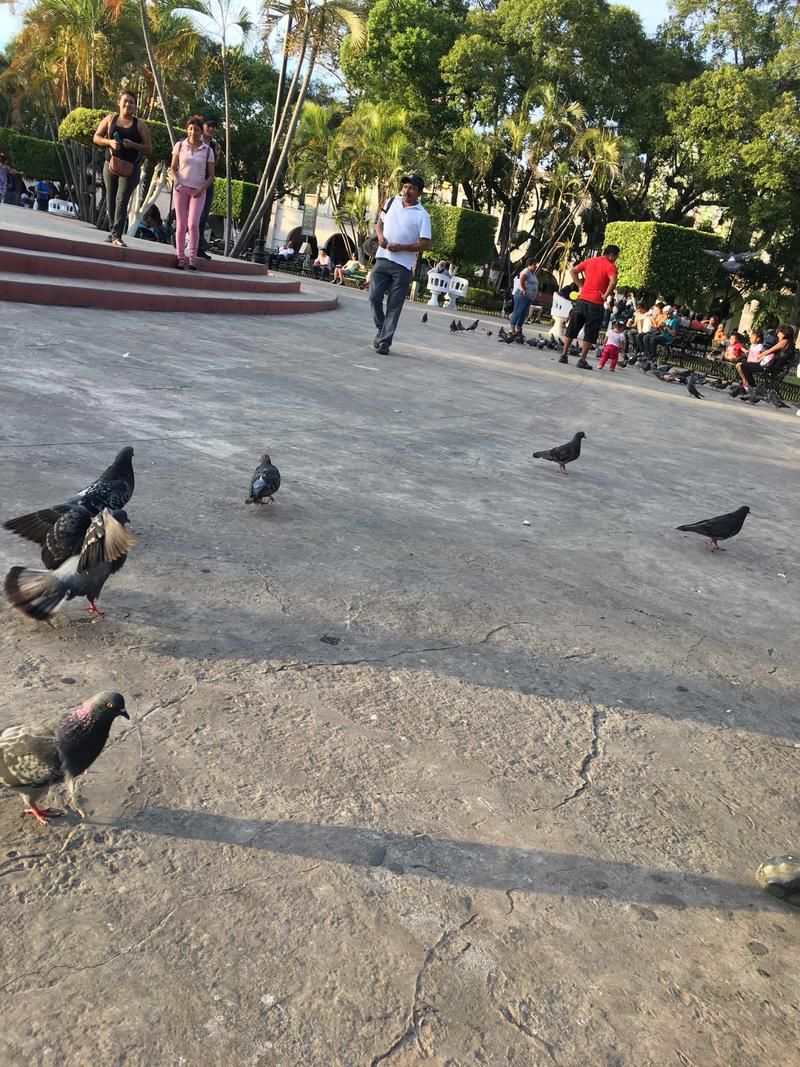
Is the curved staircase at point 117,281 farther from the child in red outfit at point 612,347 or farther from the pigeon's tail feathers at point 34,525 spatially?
the pigeon's tail feathers at point 34,525

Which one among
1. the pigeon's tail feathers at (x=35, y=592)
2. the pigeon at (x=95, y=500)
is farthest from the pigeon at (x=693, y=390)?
the pigeon's tail feathers at (x=35, y=592)

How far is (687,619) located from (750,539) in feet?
6.64

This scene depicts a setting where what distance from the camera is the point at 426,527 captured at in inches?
189

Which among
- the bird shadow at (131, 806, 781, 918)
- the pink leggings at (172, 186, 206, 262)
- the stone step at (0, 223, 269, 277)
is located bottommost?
the bird shadow at (131, 806, 781, 918)

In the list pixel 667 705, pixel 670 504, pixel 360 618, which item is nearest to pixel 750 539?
pixel 670 504

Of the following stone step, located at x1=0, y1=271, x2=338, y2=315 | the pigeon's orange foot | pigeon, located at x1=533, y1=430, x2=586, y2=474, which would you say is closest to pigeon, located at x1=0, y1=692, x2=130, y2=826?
the pigeon's orange foot

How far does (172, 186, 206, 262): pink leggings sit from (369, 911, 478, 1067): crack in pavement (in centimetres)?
1176

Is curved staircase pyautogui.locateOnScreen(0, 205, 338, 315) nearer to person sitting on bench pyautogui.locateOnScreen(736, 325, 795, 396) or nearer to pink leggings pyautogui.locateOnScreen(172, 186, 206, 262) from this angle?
pink leggings pyautogui.locateOnScreen(172, 186, 206, 262)

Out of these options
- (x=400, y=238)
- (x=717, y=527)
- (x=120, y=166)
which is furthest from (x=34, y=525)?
(x=120, y=166)

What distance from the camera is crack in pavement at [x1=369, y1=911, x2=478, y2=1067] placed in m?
1.71

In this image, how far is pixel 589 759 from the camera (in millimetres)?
2832

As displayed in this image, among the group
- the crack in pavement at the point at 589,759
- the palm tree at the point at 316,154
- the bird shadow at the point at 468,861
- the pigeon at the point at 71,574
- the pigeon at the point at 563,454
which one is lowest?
the crack in pavement at the point at 589,759

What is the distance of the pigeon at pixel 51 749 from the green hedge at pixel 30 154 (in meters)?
46.4

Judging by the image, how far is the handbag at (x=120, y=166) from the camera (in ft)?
39.1
